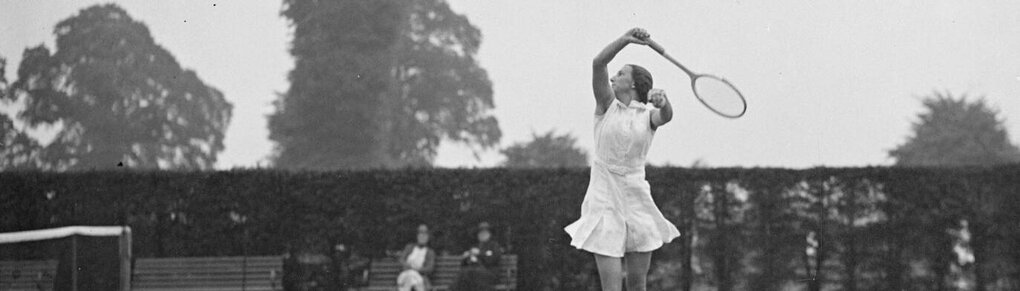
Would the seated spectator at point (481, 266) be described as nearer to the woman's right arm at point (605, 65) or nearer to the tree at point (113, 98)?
the woman's right arm at point (605, 65)

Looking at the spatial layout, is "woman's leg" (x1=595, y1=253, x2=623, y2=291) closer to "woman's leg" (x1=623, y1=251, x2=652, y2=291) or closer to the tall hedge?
"woman's leg" (x1=623, y1=251, x2=652, y2=291)

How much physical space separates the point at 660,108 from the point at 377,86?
124 feet

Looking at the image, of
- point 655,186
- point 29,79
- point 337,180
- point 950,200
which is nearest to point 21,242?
point 337,180

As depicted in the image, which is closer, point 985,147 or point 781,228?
point 781,228

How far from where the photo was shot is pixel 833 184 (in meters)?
17.3

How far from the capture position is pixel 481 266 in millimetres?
16188

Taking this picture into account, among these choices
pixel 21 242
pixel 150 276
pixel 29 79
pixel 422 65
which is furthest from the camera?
pixel 422 65

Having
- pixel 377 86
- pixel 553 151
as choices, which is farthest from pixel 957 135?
pixel 377 86

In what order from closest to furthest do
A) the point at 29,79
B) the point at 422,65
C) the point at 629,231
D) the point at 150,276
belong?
the point at 629,231 < the point at 150,276 < the point at 29,79 < the point at 422,65

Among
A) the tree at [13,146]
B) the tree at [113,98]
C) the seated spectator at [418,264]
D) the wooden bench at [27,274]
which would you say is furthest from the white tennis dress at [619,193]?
the tree at [113,98]

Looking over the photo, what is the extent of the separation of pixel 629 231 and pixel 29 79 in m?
35.5

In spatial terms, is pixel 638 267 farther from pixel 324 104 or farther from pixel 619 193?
pixel 324 104

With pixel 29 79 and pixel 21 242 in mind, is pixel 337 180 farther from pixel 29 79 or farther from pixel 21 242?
pixel 29 79

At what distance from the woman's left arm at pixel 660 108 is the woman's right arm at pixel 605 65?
31cm
